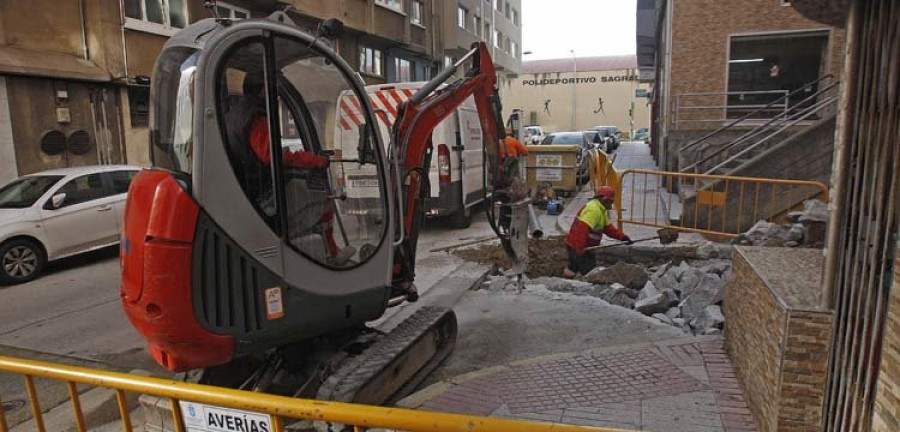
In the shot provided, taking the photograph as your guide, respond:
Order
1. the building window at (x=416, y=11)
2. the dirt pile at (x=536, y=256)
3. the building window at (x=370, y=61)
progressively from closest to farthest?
the dirt pile at (x=536, y=256) → the building window at (x=370, y=61) → the building window at (x=416, y=11)

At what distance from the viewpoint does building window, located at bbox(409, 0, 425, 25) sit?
83.1ft

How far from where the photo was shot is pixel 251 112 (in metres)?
3.43

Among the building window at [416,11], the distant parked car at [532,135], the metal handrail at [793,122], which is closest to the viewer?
the metal handrail at [793,122]

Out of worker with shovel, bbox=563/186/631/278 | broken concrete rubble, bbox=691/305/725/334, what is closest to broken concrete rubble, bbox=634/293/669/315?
broken concrete rubble, bbox=691/305/725/334

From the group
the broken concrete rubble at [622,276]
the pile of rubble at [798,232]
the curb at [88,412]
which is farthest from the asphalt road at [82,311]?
the pile of rubble at [798,232]

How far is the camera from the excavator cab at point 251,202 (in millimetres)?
3020

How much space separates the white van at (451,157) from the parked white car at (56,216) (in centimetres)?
442

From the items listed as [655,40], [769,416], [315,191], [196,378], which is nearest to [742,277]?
[769,416]

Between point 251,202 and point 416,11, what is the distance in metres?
24.6

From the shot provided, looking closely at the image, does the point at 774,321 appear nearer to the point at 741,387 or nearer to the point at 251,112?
the point at 741,387

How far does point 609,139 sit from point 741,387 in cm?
2935

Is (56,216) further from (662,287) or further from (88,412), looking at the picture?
(662,287)

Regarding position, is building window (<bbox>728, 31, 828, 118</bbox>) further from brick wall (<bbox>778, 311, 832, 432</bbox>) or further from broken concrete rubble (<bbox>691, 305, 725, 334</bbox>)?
brick wall (<bbox>778, 311, 832, 432</bbox>)

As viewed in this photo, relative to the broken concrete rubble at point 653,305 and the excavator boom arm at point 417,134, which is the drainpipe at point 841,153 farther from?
the broken concrete rubble at point 653,305
